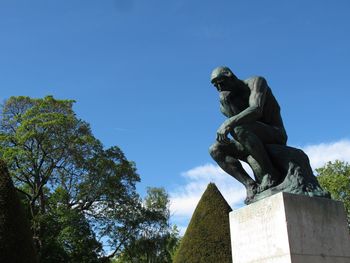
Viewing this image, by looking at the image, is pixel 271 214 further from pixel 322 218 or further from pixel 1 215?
pixel 1 215

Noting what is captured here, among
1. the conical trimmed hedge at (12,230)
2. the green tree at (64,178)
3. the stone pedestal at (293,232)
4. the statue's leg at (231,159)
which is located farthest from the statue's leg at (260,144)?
the green tree at (64,178)

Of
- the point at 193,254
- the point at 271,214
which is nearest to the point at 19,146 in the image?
the point at 193,254

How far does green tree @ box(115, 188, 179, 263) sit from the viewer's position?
32.7 m

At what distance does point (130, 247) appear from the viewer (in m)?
32.3

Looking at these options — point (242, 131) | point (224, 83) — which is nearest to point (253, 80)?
point (224, 83)

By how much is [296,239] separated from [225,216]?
51.4 ft

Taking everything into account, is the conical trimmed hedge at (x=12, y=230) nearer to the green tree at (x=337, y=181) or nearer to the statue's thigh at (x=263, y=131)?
the statue's thigh at (x=263, y=131)

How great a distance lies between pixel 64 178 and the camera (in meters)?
30.0

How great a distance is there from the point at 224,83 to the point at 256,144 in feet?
3.42

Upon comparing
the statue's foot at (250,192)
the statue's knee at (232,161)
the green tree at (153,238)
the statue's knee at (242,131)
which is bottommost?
the statue's foot at (250,192)

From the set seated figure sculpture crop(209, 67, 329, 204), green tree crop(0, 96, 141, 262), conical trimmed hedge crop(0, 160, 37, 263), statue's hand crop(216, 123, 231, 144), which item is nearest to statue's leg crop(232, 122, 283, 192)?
seated figure sculpture crop(209, 67, 329, 204)

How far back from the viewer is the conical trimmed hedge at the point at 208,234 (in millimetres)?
19578

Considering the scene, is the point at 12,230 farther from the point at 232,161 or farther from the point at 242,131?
the point at 242,131

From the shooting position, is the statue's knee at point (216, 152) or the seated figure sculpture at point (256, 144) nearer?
the seated figure sculpture at point (256, 144)
